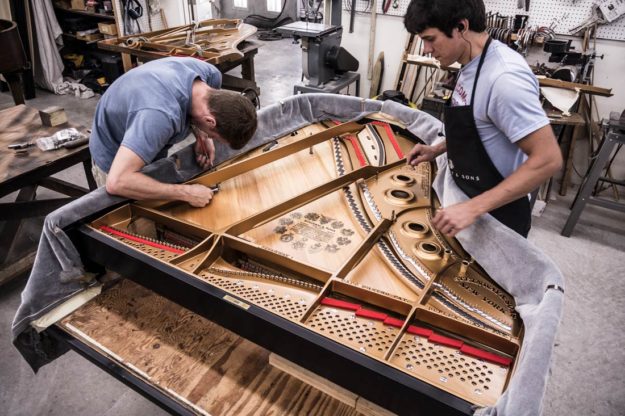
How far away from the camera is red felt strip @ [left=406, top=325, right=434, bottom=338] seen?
5.15 feet

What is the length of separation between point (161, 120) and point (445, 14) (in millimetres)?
1445

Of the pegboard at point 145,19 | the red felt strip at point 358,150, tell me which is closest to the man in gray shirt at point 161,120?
the red felt strip at point 358,150

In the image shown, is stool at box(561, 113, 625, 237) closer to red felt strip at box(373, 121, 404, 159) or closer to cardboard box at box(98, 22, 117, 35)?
red felt strip at box(373, 121, 404, 159)

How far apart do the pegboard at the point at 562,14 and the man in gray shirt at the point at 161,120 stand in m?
4.07

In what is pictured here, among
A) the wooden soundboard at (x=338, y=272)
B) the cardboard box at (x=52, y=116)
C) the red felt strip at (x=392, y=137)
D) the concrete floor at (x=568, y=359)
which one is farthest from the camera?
the cardboard box at (x=52, y=116)

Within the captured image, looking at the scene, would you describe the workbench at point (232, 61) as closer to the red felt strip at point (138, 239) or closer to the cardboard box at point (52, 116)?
the cardboard box at point (52, 116)

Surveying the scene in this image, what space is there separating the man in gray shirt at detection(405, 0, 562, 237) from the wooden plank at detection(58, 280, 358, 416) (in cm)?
95

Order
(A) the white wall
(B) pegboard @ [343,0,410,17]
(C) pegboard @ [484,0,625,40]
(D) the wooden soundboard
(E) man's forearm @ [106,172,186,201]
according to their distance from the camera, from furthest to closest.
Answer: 1. (B) pegboard @ [343,0,410,17]
2. (A) the white wall
3. (C) pegboard @ [484,0,625,40]
4. (E) man's forearm @ [106,172,186,201]
5. (D) the wooden soundboard

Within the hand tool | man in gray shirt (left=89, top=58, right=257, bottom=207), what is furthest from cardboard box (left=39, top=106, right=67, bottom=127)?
man in gray shirt (left=89, top=58, right=257, bottom=207)

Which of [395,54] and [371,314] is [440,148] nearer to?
[371,314]

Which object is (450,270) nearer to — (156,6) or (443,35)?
(443,35)

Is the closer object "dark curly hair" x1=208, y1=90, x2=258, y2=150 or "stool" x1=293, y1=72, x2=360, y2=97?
"dark curly hair" x1=208, y1=90, x2=258, y2=150

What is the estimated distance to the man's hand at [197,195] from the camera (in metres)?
2.32

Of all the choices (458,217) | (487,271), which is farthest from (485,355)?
(458,217)
